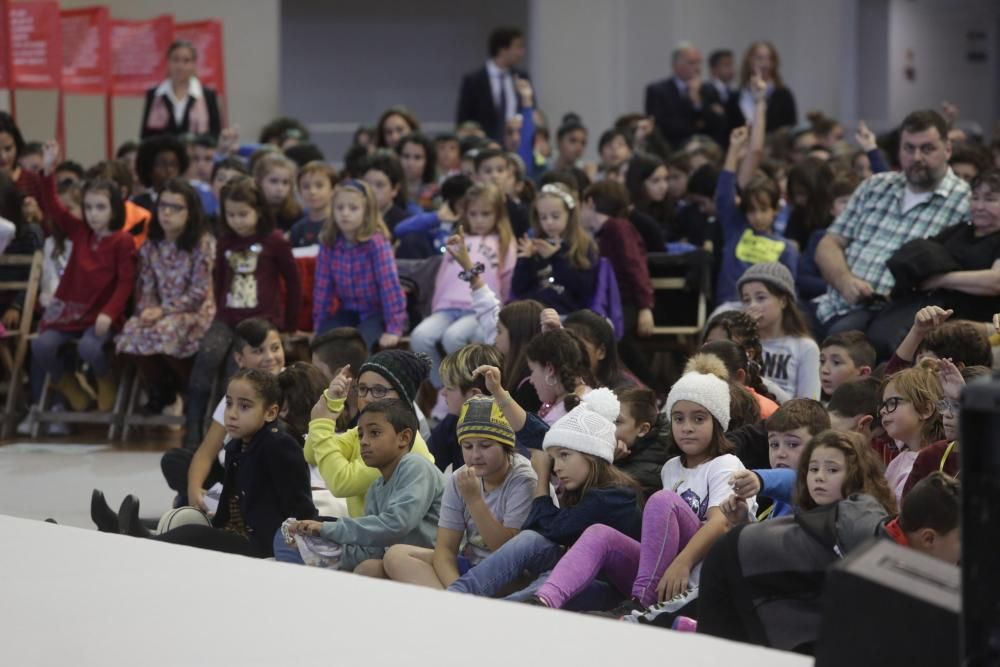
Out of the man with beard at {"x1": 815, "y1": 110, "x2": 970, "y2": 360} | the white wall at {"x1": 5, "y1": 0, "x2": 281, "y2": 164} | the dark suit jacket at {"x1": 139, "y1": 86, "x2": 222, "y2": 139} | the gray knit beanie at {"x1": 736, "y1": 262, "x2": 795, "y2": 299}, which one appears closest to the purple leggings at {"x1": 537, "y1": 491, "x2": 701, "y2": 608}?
the gray knit beanie at {"x1": 736, "y1": 262, "x2": 795, "y2": 299}

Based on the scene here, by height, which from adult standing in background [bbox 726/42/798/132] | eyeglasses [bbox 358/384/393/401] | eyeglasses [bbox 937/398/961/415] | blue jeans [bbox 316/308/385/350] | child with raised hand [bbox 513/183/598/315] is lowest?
blue jeans [bbox 316/308/385/350]

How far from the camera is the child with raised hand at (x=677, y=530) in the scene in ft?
13.9

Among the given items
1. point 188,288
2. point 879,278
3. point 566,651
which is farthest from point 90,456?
point 566,651

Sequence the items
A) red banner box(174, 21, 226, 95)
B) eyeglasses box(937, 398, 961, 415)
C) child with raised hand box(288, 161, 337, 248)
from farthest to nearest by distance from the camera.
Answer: red banner box(174, 21, 226, 95)
child with raised hand box(288, 161, 337, 248)
eyeglasses box(937, 398, 961, 415)

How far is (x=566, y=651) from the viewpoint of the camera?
2.72 m

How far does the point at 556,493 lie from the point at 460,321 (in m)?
2.44

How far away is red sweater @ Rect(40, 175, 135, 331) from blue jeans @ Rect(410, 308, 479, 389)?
4.73ft

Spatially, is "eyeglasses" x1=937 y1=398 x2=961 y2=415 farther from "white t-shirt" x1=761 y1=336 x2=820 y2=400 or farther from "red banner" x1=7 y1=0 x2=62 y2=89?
"red banner" x1=7 y1=0 x2=62 y2=89

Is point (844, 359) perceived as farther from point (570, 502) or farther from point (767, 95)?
point (767, 95)

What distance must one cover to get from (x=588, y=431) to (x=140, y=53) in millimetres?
7620

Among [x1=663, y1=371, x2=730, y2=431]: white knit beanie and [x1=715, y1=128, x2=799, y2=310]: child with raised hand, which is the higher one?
[x1=715, y1=128, x2=799, y2=310]: child with raised hand

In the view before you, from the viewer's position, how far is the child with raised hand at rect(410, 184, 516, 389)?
23.6 feet

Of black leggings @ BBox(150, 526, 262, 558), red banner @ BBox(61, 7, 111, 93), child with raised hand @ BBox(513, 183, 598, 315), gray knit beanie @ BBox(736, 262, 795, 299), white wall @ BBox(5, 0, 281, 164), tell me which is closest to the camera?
black leggings @ BBox(150, 526, 262, 558)

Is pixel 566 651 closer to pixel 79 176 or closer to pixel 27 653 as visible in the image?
pixel 27 653
